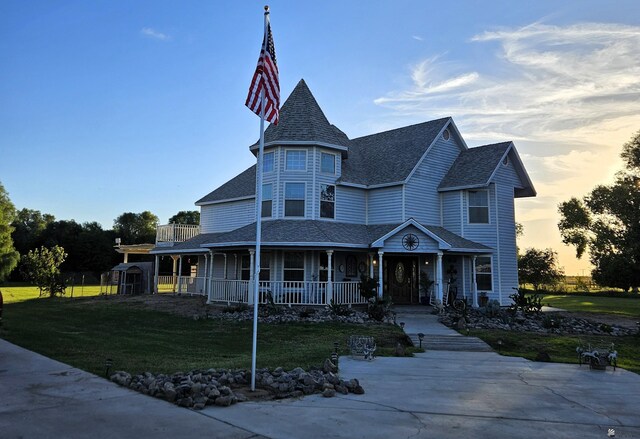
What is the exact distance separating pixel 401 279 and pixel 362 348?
1205 centimetres

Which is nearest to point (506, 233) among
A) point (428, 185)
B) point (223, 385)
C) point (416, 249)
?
point (428, 185)

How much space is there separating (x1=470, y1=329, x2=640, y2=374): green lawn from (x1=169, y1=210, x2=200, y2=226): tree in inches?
2865

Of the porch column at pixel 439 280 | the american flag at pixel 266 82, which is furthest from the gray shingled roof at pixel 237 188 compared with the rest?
the american flag at pixel 266 82

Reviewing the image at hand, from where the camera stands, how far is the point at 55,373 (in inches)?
302

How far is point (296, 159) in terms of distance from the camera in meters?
20.6

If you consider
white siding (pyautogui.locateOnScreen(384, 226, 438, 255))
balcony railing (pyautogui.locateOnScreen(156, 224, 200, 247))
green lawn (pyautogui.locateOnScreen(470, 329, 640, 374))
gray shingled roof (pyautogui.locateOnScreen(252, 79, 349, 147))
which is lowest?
green lawn (pyautogui.locateOnScreen(470, 329, 640, 374))

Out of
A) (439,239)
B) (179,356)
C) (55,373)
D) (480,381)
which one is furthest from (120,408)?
(439,239)

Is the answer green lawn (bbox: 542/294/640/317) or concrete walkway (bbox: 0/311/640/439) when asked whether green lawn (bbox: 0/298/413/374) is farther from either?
green lawn (bbox: 542/294/640/317)

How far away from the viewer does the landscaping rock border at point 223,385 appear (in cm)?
598

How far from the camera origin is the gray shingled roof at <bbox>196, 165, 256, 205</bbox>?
24386 millimetres

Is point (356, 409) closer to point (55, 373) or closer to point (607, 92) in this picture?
point (55, 373)

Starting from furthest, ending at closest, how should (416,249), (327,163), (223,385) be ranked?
(327,163)
(416,249)
(223,385)

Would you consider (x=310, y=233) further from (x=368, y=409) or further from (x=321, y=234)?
(x=368, y=409)

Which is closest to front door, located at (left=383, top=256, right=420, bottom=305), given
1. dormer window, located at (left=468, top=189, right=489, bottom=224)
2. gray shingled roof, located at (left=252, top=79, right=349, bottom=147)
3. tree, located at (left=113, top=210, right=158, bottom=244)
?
dormer window, located at (left=468, top=189, right=489, bottom=224)
